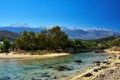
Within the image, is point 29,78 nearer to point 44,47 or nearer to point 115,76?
point 115,76

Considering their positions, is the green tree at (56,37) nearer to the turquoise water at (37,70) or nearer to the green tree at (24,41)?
the green tree at (24,41)

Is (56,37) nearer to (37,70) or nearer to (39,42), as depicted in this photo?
(39,42)

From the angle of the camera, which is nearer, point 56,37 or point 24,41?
point 24,41

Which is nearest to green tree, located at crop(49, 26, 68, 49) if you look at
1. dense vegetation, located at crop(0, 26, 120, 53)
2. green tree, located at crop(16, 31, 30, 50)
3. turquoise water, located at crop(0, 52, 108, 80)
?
dense vegetation, located at crop(0, 26, 120, 53)

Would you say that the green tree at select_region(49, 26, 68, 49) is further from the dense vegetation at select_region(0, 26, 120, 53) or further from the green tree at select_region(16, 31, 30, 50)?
the green tree at select_region(16, 31, 30, 50)

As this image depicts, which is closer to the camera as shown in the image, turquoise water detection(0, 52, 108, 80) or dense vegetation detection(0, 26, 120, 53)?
turquoise water detection(0, 52, 108, 80)

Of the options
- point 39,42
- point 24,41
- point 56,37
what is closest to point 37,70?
point 24,41

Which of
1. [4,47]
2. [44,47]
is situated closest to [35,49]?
[44,47]

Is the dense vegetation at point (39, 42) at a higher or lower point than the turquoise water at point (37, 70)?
higher

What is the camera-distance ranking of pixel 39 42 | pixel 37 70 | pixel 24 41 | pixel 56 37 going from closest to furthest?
1. pixel 37 70
2. pixel 24 41
3. pixel 39 42
4. pixel 56 37

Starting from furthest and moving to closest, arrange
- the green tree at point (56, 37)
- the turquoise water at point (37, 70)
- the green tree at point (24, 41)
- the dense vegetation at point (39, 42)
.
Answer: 1. the green tree at point (56, 37)
2. the dense vegetation at point (39, 42)
3. the green tree at point (24, 41)
4. the turquoise water at point (37, 70)

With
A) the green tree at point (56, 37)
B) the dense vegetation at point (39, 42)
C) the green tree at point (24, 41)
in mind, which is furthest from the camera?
the green tree at point (56, 37)

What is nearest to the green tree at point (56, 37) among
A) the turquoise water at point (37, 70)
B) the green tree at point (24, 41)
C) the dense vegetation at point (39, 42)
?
the dense vegetation at point (39, 42)

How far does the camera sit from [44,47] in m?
155
